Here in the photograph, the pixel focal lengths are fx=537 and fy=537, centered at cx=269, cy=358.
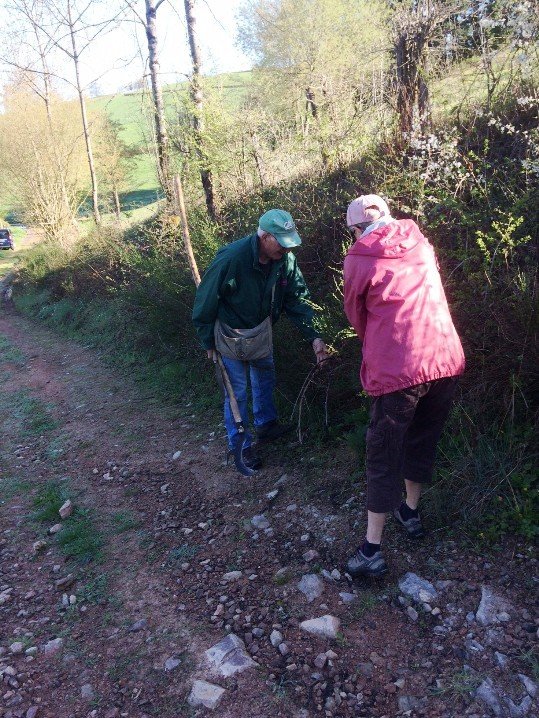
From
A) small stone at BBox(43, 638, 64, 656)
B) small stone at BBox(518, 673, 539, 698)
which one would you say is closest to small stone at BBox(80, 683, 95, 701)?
small stone at BBox(43, 638, 64, 656)

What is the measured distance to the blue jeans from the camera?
166 inches

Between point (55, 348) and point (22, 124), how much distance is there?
13701 mm

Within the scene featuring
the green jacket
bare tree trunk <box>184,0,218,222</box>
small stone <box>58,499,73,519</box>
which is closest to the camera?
the green jacket

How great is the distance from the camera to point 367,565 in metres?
2.89

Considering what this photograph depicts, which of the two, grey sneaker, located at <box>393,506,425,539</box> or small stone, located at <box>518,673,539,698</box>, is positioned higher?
grey sneaker, located at <box>393,506,425,539</box>

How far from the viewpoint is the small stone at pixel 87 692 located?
101 inches

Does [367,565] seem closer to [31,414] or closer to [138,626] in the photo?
[138,626]

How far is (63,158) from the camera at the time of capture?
18875mm

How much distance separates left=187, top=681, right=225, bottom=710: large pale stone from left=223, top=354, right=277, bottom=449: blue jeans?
1991mm

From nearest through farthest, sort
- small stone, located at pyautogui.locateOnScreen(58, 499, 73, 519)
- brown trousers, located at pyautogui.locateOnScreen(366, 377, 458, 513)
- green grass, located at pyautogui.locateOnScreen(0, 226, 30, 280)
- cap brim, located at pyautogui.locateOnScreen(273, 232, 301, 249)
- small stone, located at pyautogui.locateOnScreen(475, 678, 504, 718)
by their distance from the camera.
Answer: small stone, located at pyautogui.locateOnScreen(475, 678, 504, 718) → brown trousers, located at pyautogui.locateOnScreen(366, 377, 458, 513) → cap brim, located at pyautogui.locateOnScreen(273, 232, 301, 249) → small stone, located at pyautogui.locateOnScreen(58, 499, 73, 519) → green grass, located at pyautogui.locateOnScreen(0, 226, 30, 280)

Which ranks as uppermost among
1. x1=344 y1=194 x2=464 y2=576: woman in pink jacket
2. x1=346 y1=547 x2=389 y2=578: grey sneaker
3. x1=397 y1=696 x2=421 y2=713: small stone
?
x1=344 y1=194 x2=464 y2=576: woman in pink jacket

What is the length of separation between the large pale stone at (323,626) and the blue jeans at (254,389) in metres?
1.74

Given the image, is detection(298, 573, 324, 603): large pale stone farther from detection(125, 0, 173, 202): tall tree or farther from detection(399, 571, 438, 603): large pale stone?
detection(125, 0, 173, 202): tall tree

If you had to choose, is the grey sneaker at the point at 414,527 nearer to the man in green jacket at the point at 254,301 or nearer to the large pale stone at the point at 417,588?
the large pale stone at the point at 417,588
